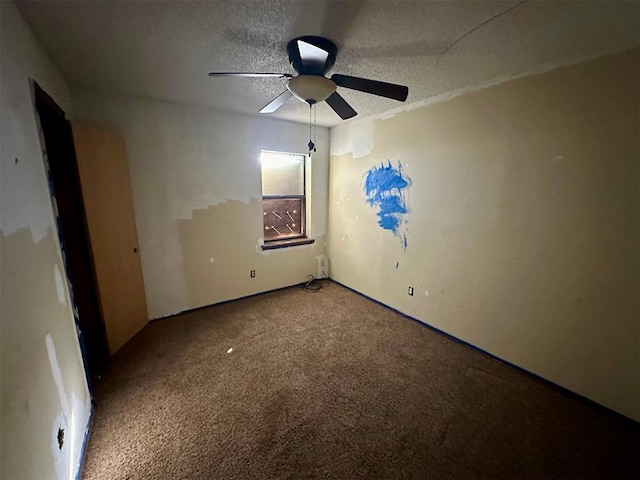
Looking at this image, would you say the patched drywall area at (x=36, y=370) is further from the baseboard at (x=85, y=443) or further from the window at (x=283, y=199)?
the window at (x=283, y=199)

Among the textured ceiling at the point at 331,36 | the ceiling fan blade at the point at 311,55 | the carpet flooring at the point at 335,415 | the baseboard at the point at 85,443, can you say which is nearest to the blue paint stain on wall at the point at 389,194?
the textured ceiling at the point at 331,36

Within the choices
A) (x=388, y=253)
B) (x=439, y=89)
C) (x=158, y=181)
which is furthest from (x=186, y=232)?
(x=439, y=89)

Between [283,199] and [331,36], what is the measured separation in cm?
246

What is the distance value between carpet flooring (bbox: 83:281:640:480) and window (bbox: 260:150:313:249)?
5.11 feet

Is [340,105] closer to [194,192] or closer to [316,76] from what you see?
[316,76]

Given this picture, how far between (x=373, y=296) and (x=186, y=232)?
2.39m

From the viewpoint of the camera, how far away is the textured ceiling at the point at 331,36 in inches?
50.7

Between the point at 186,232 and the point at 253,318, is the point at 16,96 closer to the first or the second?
the point at 186,232

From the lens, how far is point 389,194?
10.3 ft

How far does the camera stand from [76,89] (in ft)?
7.64

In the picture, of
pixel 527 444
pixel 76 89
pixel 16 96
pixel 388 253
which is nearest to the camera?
pixel 16 96

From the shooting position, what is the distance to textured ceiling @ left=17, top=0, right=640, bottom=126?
1.29 m

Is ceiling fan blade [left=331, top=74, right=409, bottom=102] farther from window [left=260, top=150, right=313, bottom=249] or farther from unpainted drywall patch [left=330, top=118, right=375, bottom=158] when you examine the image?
window [left=260, top=150, right=313, bottom=249]

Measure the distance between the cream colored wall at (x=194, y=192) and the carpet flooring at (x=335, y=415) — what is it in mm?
681
